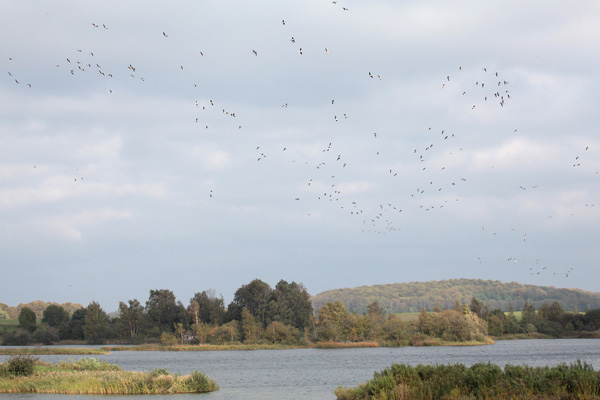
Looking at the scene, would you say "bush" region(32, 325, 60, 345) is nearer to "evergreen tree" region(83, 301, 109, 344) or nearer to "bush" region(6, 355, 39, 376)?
"evergreen tree" region(83, 301, 109, 344)

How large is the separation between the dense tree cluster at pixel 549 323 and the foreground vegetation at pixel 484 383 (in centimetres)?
13651

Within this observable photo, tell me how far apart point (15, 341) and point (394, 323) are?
315 ft

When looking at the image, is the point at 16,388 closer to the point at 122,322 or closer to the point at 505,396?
the point at 505,396

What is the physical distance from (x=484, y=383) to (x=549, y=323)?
147195 mm

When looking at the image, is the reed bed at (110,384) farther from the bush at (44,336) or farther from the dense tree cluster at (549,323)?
the dense tree cluster at (549,323)

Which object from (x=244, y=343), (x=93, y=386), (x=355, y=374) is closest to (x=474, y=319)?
(x=244, y=343)

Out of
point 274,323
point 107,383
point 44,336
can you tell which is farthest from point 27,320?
point 107,383

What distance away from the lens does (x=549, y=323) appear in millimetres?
164000

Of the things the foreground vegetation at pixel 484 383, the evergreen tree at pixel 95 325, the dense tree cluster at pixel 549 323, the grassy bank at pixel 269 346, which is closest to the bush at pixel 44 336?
the evergreen tree at pixel 95 325

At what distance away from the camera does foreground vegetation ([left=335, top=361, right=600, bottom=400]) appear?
28656 mm

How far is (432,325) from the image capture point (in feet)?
452

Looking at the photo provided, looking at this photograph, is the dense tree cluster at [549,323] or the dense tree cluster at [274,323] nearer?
the dense tree cluster at [274,323]

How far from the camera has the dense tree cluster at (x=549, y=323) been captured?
6316 inches

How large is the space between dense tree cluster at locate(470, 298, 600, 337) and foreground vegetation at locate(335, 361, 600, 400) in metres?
137
